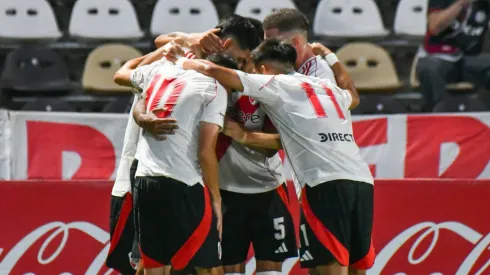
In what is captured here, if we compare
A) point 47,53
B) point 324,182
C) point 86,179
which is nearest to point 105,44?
point 47,53

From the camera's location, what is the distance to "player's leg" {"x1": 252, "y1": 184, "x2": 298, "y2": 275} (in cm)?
545

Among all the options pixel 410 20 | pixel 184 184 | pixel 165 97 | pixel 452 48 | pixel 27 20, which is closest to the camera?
pixel 184 184

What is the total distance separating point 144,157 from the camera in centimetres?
502

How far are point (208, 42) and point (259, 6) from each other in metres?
4.90

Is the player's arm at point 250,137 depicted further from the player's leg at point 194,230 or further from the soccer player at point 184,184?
the player's leg at point 194,230

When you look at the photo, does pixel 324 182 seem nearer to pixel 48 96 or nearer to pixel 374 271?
pixel 374 271

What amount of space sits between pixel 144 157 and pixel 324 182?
3.15 ft

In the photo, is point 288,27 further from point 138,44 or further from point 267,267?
point 138,44

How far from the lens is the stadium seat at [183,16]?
33.0ft

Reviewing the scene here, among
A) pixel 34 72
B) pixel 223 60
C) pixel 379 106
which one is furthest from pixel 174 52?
pixel 34 72

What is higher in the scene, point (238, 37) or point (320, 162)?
point (238, 37)

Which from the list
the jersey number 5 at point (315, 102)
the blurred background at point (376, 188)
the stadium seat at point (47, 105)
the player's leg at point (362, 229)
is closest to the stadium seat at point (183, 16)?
the blurred background at point (376, 188)

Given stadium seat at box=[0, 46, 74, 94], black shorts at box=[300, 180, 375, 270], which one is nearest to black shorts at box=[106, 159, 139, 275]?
black shorts at box=[300, 180, 375, 270]

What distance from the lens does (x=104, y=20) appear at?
33.3 feet
